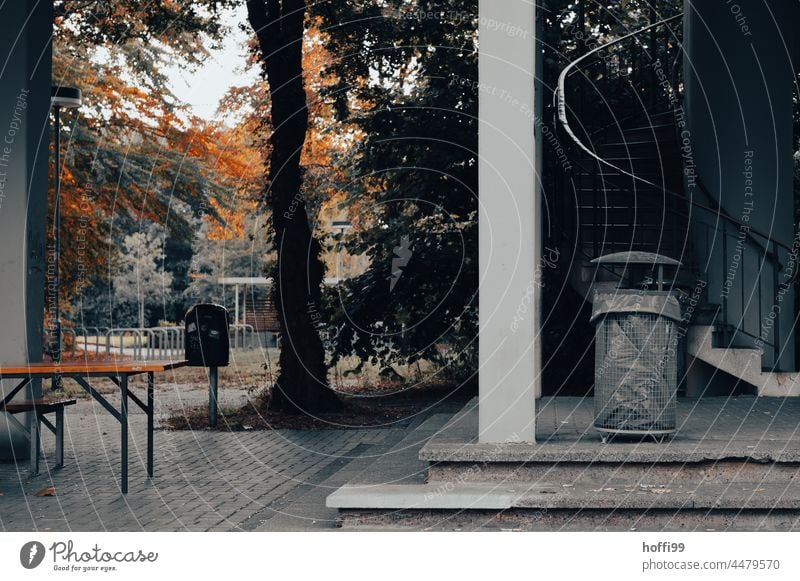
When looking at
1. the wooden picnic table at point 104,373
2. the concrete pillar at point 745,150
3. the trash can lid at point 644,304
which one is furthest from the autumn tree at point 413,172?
the trash can lid at point 644,304

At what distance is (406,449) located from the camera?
8406 millimetres

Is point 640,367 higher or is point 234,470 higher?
point 640,367

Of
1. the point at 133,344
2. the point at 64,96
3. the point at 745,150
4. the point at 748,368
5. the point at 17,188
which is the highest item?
the point at 64,96

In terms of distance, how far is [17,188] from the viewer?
376 inches

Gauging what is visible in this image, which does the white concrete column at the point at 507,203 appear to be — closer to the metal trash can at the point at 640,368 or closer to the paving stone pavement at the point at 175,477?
the metal trash can at the point at 640,368

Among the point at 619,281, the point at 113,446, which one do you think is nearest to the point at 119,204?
the point at 113,446

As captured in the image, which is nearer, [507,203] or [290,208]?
[507,203]

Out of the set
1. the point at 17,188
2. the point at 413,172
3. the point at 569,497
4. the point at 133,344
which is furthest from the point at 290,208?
the point at 133,344

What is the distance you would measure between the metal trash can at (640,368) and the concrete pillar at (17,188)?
5.38 m

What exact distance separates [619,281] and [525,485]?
15.6 feet

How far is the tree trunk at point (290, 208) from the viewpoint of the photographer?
13477mm

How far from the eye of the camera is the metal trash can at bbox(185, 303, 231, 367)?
12484 millimetres

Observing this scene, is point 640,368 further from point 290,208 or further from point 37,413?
point 290,208

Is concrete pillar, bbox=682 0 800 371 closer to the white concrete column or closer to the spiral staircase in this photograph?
the spiral staircase
